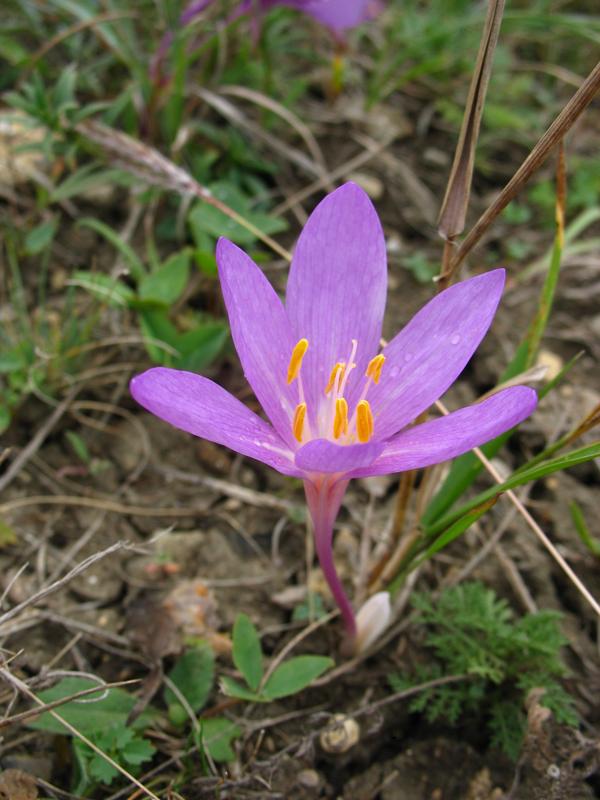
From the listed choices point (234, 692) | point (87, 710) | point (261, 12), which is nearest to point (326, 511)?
point (234, 692)

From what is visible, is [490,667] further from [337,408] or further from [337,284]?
[337,284]

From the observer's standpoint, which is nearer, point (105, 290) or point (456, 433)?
point (456, 433)

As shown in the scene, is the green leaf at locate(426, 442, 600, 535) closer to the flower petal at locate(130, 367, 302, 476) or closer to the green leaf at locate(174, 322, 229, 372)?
the flower petal at locate(130, 367, 302, 476)

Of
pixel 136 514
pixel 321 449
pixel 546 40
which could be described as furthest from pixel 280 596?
pixel 546 40

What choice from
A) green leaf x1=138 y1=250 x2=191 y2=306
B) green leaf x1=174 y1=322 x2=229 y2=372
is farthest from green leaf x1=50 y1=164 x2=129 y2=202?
green leaf x1=174 y1=322 x2=229 y2=372

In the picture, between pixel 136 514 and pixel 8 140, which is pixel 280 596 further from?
pixel 8 140

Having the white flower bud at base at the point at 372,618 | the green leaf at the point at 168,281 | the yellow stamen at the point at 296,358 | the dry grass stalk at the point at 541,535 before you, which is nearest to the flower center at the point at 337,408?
the yellow stamen at the point at 296,358
